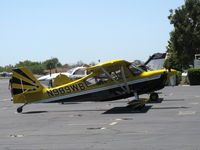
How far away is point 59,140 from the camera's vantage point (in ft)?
38.2

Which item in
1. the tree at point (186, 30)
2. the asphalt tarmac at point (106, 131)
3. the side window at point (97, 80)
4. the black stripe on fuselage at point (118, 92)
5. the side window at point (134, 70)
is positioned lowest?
the asphalt tarmac at point (106, 131)

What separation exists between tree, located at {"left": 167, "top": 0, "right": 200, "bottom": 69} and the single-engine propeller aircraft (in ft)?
122

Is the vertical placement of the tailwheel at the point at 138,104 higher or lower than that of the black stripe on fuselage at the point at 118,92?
lower

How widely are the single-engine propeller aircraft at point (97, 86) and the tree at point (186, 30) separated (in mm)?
37199

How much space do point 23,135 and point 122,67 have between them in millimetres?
8038

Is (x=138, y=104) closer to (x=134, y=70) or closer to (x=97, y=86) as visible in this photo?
(x=134, y=70)

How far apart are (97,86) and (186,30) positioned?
38.4 meters

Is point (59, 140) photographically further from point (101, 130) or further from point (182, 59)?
point (182, 59)

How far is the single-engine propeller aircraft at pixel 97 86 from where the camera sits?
20219 millimetres

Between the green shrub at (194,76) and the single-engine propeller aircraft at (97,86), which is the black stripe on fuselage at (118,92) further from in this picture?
the green shrub at (194,76)

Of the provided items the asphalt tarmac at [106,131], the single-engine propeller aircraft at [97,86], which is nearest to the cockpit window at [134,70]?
the single-engine propeller aircraft at [97,86]

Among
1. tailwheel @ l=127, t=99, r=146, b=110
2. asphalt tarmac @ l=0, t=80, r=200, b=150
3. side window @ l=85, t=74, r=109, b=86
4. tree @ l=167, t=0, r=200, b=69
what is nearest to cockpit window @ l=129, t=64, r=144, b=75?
side window @ l=85, t=74, r=109, b=86

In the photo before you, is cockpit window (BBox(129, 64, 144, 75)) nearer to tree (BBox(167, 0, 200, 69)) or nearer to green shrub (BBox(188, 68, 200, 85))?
green shrub (BBox(188, 68, 200, 85))

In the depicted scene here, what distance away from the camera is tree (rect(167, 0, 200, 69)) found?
56.8m
